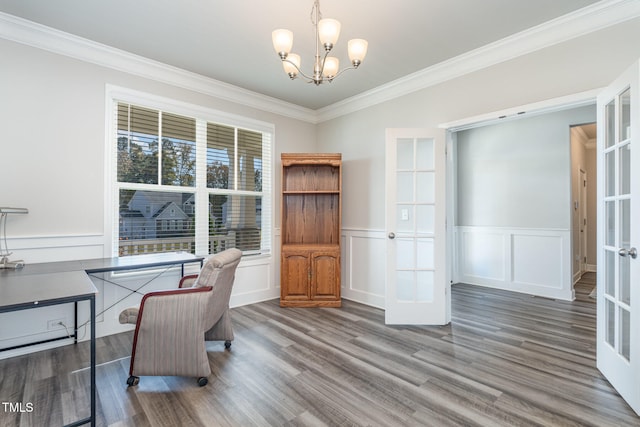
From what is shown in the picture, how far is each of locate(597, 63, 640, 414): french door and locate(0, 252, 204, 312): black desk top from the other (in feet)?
10.3

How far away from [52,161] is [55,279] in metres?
1.35

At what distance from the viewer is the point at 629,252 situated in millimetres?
1906

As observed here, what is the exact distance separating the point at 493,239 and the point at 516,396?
3417mm

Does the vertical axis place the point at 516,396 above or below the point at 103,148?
below

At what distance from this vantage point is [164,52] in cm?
307

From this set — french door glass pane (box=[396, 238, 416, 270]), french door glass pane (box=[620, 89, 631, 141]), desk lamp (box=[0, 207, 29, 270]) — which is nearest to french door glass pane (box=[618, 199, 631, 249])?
french door glass pane (box=[620, 89, 631, 141])

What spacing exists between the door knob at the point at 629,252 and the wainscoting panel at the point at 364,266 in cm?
227

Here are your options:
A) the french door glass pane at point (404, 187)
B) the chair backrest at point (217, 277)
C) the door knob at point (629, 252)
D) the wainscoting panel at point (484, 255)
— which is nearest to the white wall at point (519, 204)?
the wainscoting panel at point (484, 255)

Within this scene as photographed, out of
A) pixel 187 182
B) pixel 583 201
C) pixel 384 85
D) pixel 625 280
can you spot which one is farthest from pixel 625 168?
pixel 583 201

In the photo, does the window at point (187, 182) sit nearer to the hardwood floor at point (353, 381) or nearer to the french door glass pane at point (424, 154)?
the hardwood floor at point (353, 381)

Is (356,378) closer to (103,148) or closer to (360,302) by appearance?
(360,302)

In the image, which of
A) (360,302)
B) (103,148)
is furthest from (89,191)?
(360,302)

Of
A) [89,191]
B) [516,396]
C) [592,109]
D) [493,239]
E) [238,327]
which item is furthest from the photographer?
[493,239]

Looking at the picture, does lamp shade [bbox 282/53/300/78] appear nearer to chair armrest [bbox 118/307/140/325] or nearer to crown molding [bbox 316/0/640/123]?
crown molding [bbox 316/0/640/123]
